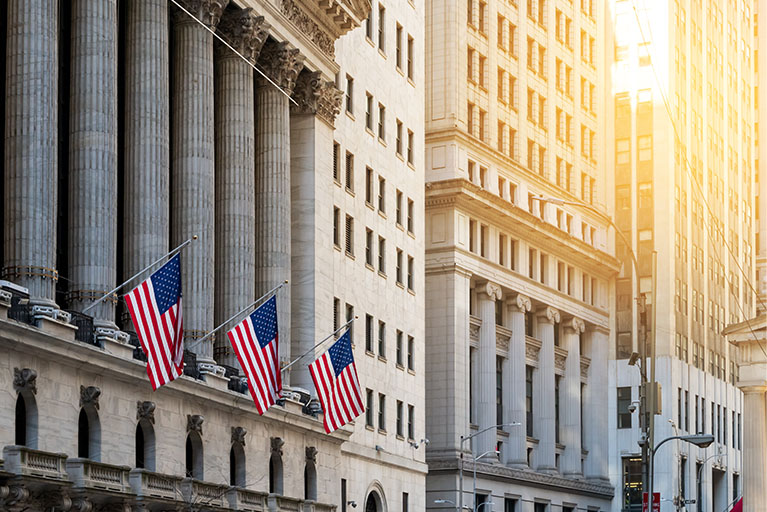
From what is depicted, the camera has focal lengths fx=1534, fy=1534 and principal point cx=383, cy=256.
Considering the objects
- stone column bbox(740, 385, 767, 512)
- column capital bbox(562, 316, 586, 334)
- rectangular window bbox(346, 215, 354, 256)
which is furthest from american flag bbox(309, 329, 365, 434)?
column capital bbox(562, 316, 586, 334)

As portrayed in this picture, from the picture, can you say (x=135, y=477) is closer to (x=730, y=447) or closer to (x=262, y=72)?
(x=262, y=72)

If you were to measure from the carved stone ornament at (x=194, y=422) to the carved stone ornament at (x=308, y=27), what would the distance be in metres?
19.9

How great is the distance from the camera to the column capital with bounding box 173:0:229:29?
193 feet

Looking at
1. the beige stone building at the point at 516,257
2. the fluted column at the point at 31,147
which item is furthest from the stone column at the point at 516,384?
the fluted column at the point at 31,147

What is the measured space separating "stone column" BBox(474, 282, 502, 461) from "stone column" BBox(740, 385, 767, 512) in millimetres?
28945

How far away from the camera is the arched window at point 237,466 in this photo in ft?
192

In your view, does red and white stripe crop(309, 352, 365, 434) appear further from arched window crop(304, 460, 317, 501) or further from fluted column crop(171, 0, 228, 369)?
arched window crop(304, 460, 317, 501)

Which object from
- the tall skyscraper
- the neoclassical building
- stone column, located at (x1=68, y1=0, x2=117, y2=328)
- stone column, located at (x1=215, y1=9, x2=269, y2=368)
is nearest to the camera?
the neoclassical building

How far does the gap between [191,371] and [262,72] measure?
16260 millimetres

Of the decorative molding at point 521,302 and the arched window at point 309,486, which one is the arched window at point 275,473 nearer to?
the arched window at point 309,486

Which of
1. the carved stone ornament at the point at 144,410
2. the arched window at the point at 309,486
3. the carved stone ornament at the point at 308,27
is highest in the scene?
the carved stone ornament at the point at 308,27

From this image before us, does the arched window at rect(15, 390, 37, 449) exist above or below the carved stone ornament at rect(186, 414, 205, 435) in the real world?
below

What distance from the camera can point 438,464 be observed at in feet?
318

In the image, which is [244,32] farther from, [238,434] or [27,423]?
[27,423]
